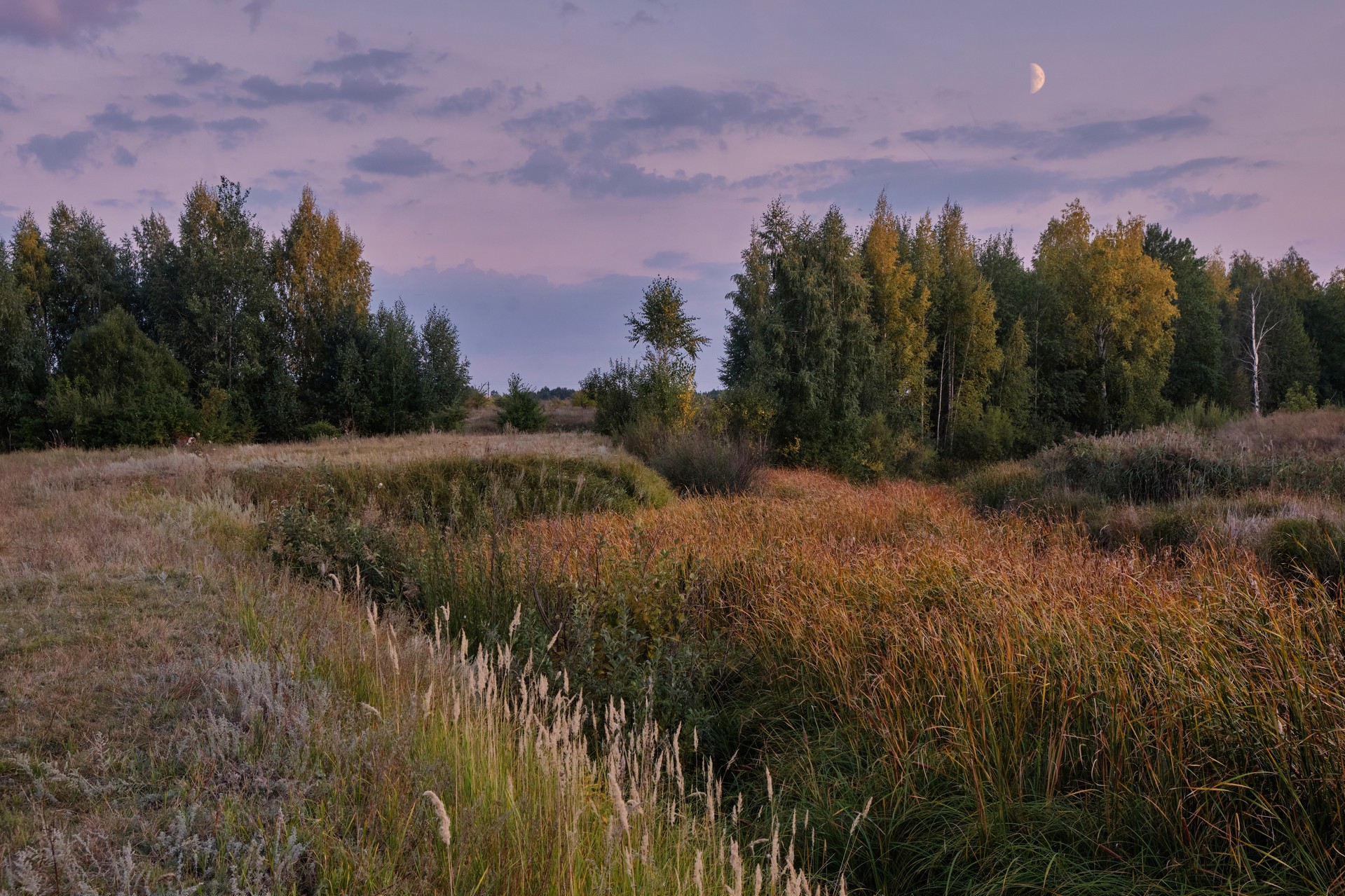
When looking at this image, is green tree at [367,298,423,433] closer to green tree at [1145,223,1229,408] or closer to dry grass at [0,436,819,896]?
dry grass at [0,436,819,896]

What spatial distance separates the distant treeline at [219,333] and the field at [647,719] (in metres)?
22.2

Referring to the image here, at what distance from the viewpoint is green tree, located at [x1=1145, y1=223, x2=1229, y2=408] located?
3916 cm

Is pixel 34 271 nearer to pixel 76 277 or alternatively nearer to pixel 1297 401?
pixel 76 277

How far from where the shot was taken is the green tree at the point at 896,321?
2966 centimetres

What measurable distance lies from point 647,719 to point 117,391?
92.5 feet

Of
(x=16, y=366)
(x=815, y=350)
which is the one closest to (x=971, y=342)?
(x=815, y=350)

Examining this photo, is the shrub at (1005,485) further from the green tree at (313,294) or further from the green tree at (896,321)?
the green tree at (313,294)

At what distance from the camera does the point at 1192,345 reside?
39625mm

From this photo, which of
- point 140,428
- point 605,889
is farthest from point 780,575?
point 140,428

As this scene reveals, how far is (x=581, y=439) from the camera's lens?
21172 mm

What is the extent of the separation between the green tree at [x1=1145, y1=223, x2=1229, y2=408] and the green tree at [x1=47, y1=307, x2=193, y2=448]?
43.8 meters

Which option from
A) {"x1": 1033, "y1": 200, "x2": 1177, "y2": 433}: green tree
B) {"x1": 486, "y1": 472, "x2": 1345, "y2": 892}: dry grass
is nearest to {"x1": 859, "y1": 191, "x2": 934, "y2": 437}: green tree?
{"x1": 1033, "y1": 200, "x2": 1177, "y2": 433}: green tree

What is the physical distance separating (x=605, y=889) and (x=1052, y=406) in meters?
36.9

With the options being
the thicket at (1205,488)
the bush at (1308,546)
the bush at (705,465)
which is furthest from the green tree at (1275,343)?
the bush at (1308,546)
